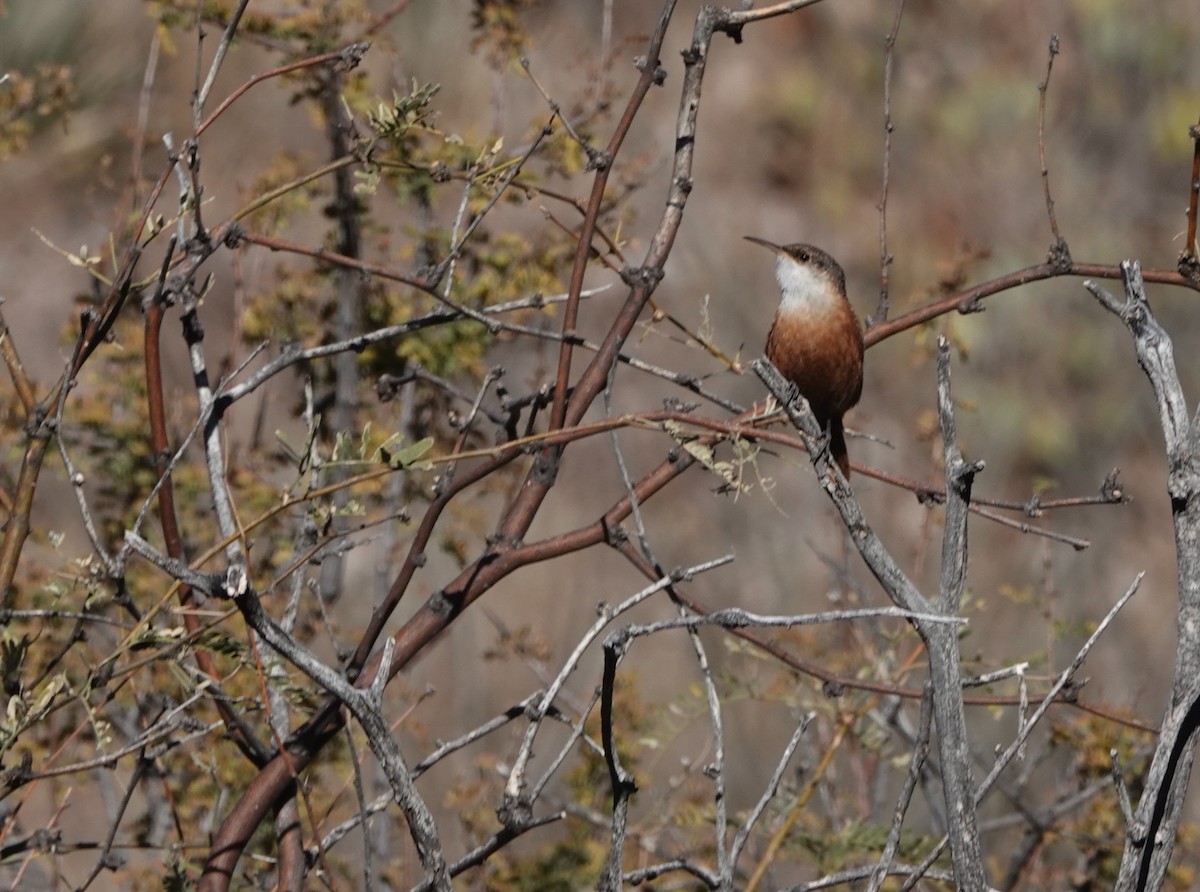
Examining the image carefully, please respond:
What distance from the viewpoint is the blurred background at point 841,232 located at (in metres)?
8.25

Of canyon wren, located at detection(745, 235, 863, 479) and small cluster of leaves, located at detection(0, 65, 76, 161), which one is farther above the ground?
small cluster of leaves, located at detection(0, 65, 76, 161)

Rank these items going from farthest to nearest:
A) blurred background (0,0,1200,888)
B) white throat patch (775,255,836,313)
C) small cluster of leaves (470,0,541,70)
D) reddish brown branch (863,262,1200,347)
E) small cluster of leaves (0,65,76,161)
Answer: blurred background (0,0,1200,888)
small cluster of leaves (470,0,541,70)
white throat patch (775,255,836,313)
small cluster of leaves (0,65,76,161)
reddish brown branch (863,262,1200,347)

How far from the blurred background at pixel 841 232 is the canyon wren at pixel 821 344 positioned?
12.4 ft

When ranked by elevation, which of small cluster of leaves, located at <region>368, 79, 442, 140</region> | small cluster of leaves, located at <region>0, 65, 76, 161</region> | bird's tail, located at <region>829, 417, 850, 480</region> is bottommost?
bird's tail, located at <region>829, 417, 850, 480</region>

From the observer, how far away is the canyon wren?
365 centimetres

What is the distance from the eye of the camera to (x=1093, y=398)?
32.6ft

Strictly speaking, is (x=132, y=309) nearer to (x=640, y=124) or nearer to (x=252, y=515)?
(x=252, y=515)

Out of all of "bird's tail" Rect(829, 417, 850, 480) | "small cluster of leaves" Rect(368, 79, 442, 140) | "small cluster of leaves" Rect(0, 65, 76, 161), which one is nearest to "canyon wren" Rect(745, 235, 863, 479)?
"bird's tail" Rect(829, 417, 850, 480)

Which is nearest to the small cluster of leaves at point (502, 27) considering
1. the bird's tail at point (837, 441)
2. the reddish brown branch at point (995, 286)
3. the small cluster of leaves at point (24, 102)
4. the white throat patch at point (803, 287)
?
the white throat patch at point (803, 287)

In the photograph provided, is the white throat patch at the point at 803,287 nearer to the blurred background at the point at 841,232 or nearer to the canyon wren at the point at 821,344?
the canyon wren at the point at 821,344

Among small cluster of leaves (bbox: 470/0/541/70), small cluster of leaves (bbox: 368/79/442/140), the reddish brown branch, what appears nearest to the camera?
small cluster of leaves (bbox: 368/79/442/140)

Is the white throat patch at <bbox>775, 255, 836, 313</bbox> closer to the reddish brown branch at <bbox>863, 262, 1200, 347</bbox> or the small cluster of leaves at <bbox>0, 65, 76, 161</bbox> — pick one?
the reddish brown branch at <bbox>863, 262, 1200, 347</bbox>

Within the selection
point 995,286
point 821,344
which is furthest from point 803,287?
point 995,286

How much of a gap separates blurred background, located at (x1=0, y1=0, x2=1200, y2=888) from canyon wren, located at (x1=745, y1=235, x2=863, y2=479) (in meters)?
3.79
